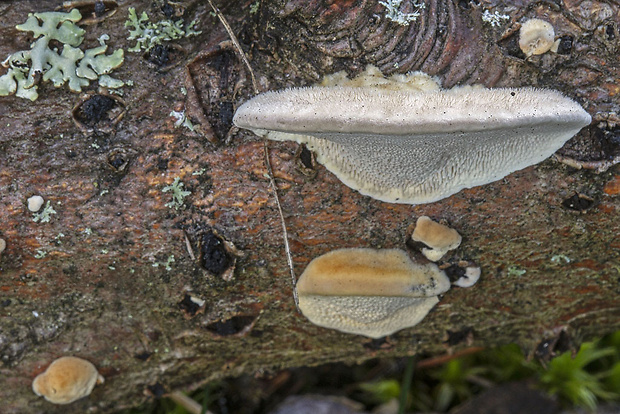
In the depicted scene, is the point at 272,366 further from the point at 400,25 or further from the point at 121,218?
the point at 400,25

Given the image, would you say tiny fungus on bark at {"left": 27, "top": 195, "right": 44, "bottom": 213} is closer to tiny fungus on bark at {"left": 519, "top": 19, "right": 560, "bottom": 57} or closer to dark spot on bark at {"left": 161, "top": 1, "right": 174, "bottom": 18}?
dark spot on bark at {"left": 161, "top": 1, "right": 174, "bottom": 18}

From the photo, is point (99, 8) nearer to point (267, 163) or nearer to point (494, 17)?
point (267, 163)

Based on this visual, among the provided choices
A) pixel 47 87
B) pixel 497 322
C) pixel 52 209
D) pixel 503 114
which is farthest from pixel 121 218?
pixel 497 322

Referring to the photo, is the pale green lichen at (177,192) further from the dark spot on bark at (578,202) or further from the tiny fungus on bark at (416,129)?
the dark spot on bark at (578,202)

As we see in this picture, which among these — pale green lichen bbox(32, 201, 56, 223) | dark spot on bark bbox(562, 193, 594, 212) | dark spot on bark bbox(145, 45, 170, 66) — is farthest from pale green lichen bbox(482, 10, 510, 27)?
pale green lichen bbox(32, 201, 56, 223)

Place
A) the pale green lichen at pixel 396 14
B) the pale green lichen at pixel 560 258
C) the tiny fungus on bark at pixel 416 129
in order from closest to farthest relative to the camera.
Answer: the tiny fungus on bark at pixel 416 129, the pale green lichen at pixel 396 14, the pale green lichen at pixel 560 258

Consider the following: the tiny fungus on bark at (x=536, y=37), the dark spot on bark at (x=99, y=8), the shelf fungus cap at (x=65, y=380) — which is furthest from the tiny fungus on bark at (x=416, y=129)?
the shelf fungus cap at (x=65, y=380)

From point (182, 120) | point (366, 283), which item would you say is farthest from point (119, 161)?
point (366, 283)
